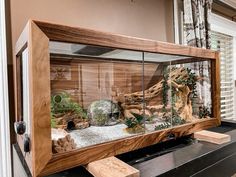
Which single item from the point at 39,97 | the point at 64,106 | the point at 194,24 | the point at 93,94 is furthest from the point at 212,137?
the point at 194,24

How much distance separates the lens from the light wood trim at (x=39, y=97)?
58 centimetres

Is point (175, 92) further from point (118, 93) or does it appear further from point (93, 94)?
point (93, 94)

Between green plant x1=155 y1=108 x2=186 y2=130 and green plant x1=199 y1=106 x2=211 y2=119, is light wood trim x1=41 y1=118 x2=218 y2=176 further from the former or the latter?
green plant x1=199 y1=106 x2=211 y2=119

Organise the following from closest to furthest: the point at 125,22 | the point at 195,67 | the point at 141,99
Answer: the point at 141,99
the point at 195,67
the point at 125,22

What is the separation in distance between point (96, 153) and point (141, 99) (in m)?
0.35

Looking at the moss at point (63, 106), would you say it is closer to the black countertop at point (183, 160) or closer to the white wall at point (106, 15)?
the black countertop at point (183, 160)

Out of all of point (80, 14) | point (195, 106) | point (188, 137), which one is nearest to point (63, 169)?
point (188, 137)

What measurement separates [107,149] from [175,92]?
19.7 inches

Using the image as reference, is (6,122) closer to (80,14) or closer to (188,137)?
(80,14)

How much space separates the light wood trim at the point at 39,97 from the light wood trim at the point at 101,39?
3 centimetres

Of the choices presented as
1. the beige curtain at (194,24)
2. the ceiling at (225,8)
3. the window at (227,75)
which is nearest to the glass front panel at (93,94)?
the beige curtain at (194,24)

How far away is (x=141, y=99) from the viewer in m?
0.96

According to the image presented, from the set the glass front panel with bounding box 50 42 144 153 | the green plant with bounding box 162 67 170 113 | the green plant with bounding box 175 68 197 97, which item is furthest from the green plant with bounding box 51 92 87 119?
the green plant with bounding box 175 68 197 97

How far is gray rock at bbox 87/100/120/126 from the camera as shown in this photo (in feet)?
2.88
